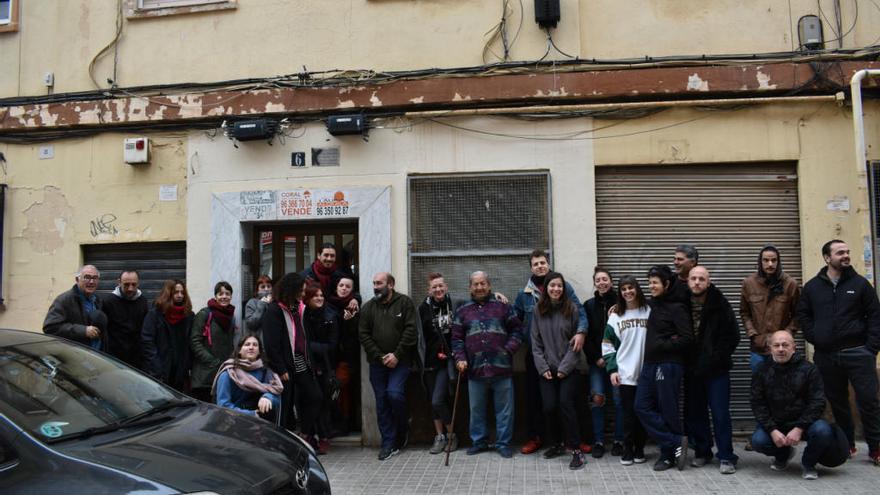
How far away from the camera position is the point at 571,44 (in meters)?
7.30

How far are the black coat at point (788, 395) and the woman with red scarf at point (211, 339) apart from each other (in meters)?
5.13

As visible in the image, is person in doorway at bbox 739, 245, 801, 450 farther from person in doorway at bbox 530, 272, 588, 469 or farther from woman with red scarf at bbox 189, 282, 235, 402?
woman with red scarf at bbox 189, 282, 235, 402

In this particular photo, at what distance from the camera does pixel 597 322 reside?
6465 millimetres

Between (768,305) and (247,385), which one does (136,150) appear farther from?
(768,305)

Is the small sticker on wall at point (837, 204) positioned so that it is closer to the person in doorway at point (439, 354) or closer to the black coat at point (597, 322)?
the black coat at point (597, 322)

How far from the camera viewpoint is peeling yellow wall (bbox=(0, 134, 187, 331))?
7789 millimetres

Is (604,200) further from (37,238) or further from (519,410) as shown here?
(37,238)

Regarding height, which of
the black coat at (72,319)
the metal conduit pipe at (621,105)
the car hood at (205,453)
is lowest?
the car hood at (205,453)

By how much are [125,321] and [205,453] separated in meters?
4.01

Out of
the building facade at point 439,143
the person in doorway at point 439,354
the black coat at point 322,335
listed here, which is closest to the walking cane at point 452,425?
the person in doorway at point 439,354

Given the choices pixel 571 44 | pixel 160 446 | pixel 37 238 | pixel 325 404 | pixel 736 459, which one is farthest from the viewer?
pixel 37 238

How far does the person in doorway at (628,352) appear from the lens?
240 inches

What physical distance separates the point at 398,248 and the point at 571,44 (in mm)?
2974

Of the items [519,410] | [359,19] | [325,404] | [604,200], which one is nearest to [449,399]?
[519,410]
